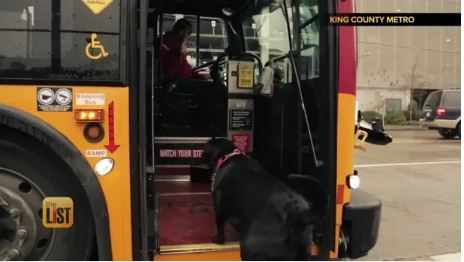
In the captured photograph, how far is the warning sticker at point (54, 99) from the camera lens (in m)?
3.01

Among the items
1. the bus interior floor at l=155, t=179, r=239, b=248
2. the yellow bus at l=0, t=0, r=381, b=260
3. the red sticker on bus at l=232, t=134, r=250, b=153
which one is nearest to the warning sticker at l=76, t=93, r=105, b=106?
the yellow bus at l=0, t=0, r=381, b=260

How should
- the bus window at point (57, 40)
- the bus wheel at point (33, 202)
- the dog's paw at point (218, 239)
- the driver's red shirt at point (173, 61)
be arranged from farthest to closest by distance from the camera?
the driver's red shirt at point (173, 61)
the dog's paw at point (218, 239)
the bus wheel at point (33, 202)
the bus window at point (57, 40)

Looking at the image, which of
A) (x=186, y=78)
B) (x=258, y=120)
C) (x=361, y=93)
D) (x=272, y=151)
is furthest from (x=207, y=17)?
(x=361, y=93)

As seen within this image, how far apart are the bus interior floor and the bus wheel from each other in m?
0.61

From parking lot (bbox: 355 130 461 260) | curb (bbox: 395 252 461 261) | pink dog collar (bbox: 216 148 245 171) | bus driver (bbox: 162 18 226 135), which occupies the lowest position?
curb (bbox: 395 252 461 261)

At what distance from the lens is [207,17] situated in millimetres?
5961

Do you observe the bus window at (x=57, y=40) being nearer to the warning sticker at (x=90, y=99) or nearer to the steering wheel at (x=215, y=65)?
the warning sticker at (x=90, y=99)

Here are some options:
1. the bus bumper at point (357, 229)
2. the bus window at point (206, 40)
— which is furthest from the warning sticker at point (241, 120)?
the bus bumper at point (357, 229)

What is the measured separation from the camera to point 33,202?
3.15 meters

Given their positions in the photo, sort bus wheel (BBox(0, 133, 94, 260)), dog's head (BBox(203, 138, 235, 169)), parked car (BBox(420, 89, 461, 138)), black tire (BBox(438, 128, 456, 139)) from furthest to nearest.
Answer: black tire (BBox(438, 128, 456, 139))
parked car (BBox(420, 89, 461, 138))
dog's head (BBox(203, 138, 235, 169))
bus wheel (BBox(0, 133, 94, 260))

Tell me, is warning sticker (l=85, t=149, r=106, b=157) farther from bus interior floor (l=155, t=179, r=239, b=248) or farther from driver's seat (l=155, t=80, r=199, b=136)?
driver's seat (l=155, t=80, r=199, b=136)

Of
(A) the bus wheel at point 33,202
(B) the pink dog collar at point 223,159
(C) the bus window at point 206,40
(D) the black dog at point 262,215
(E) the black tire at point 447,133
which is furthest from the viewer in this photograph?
(E) the black tire at point 447,133

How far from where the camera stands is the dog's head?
416 centimetres

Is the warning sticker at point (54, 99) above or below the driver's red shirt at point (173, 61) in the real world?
below
